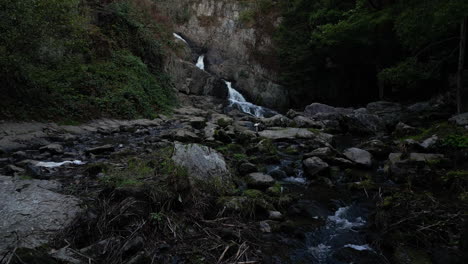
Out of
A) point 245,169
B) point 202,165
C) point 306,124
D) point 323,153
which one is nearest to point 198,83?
point 306,124

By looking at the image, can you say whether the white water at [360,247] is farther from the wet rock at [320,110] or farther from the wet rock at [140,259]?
the wet rock at [320,110]

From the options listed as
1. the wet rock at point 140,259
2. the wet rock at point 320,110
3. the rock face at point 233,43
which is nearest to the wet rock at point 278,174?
the wet rock at point 140,259

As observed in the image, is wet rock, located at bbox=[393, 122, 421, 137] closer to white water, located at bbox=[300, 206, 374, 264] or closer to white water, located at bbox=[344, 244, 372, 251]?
white water, located at bbox=[300, 206, 374, 264]

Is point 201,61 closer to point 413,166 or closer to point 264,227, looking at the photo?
point 413,166

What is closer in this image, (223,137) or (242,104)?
(223,137)

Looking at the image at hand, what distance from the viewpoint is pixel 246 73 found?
26.6 m

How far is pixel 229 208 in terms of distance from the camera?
136 inches

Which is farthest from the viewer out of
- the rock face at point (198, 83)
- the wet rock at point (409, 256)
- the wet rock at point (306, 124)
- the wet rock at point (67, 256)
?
the rock face at point (198, 83)

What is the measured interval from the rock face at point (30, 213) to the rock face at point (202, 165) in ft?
4.80

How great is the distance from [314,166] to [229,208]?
2896 millimetres

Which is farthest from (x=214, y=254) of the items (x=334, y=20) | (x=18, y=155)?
(x=334, y=20)

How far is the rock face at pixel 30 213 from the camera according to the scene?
2.36 m

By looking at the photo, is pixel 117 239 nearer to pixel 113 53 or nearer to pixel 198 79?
pixel 113 53

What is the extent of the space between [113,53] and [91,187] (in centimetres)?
1160
